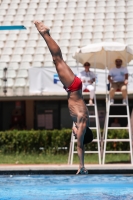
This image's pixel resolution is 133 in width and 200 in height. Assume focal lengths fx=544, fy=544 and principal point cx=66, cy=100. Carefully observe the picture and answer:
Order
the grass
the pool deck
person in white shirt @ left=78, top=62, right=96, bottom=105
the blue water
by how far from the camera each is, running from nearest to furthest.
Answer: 1. the blue water
2. the pool deck
3. person in white shirt @ left=78, top=62, right=96, bottom=105
4. the grass

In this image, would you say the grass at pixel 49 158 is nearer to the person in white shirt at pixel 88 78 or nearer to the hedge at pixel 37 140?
the hedge at pixel 37 140

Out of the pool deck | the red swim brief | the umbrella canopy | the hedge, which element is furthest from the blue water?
the hedge

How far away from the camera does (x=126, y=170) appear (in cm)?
1095

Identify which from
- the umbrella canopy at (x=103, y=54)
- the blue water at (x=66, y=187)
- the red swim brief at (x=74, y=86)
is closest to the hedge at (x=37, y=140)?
the umbrella canopy at (x=103, y=54)

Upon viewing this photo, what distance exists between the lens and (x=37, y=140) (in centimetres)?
1592

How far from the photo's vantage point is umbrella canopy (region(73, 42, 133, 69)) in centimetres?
1270

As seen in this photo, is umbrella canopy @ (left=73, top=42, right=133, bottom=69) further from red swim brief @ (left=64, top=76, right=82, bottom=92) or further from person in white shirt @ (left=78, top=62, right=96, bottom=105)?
red swim brief @ (left=64, top=76, right=82, bottom=92)

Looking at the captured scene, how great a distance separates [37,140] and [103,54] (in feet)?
11.5

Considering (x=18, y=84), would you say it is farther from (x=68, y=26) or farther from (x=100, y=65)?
(x=100, y=65)

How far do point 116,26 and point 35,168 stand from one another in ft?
45.2

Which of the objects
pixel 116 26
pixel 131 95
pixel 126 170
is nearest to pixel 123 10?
pixel 116 26

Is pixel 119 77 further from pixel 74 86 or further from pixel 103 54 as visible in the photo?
pixel 74 86

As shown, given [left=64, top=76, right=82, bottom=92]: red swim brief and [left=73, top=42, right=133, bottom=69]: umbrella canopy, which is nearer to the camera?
[left=64, top=76, right=82, bottom=92]: red swim brief

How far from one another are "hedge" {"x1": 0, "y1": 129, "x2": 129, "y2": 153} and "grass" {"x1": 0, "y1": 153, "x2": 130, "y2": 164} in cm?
38
